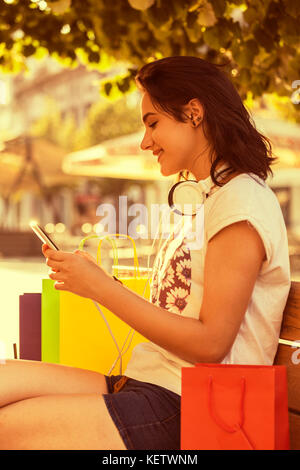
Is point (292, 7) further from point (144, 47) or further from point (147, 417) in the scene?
point (147, 417)

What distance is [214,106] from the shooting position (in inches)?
72.4

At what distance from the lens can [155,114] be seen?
1.90 meters

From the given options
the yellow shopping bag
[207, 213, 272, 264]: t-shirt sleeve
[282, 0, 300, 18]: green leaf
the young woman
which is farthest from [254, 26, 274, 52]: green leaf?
[207, 213, 272, 264]: t-shirt sleeve

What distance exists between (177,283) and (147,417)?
340 millimetres

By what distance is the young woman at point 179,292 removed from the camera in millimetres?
1614

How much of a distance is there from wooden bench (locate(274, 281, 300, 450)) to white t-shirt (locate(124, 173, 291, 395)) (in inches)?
1.6

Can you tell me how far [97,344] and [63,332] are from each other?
0.13 m

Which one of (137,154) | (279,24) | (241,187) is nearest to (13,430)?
(241,187)

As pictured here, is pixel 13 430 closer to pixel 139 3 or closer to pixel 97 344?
pixel 97 344

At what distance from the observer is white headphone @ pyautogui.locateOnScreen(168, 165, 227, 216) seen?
6.05ft

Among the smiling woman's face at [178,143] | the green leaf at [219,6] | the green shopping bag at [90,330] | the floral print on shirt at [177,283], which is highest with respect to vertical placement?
the green leaf at [219,6]

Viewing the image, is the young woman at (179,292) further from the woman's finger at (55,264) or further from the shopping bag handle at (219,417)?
the shopping bag handle at (219,417)

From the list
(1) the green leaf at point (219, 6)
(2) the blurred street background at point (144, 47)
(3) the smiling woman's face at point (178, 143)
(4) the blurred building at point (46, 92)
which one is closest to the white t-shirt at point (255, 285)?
(3) the smiling woman's face at point (178, 143)

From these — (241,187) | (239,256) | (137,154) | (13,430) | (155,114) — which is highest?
(137,154)
